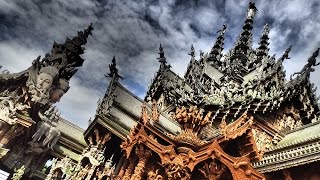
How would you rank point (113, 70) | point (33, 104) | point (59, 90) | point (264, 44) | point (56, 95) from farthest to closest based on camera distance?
point (264, 44) → point (113, 70) → point (59, 90) → point (56, 95) → point (33, 104)

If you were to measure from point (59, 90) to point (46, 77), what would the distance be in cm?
95

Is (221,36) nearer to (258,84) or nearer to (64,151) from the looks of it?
(258,84)

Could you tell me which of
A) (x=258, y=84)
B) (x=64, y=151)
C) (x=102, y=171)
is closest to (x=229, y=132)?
(x=102, y=171)

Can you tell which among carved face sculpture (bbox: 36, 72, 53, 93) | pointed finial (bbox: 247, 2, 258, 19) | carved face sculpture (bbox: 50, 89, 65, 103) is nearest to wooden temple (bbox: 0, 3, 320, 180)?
carved face sculpture (bbox: 36, 72, 53, 93)

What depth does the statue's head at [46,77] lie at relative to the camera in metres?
14.2

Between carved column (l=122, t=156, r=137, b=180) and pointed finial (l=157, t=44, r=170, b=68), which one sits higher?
pointed finial (l=157, t=44, r=170, b=68)

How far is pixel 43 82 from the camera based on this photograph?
14406mm

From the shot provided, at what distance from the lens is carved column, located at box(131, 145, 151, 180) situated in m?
12.9

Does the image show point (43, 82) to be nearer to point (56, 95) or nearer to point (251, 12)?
point (56, 95)

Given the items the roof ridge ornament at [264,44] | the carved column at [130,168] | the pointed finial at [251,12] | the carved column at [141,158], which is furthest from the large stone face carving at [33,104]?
the pointed finial at [251,12]

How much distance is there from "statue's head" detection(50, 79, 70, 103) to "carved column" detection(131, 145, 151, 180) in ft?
15.2

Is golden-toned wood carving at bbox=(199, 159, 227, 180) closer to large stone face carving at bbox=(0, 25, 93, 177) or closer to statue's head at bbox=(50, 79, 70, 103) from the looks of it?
large stone face carving at bbox=(0, 25, 93, 177)

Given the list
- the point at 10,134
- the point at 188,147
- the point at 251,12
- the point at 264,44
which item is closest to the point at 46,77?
the point at 10,134

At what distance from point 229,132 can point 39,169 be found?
9.66 m
